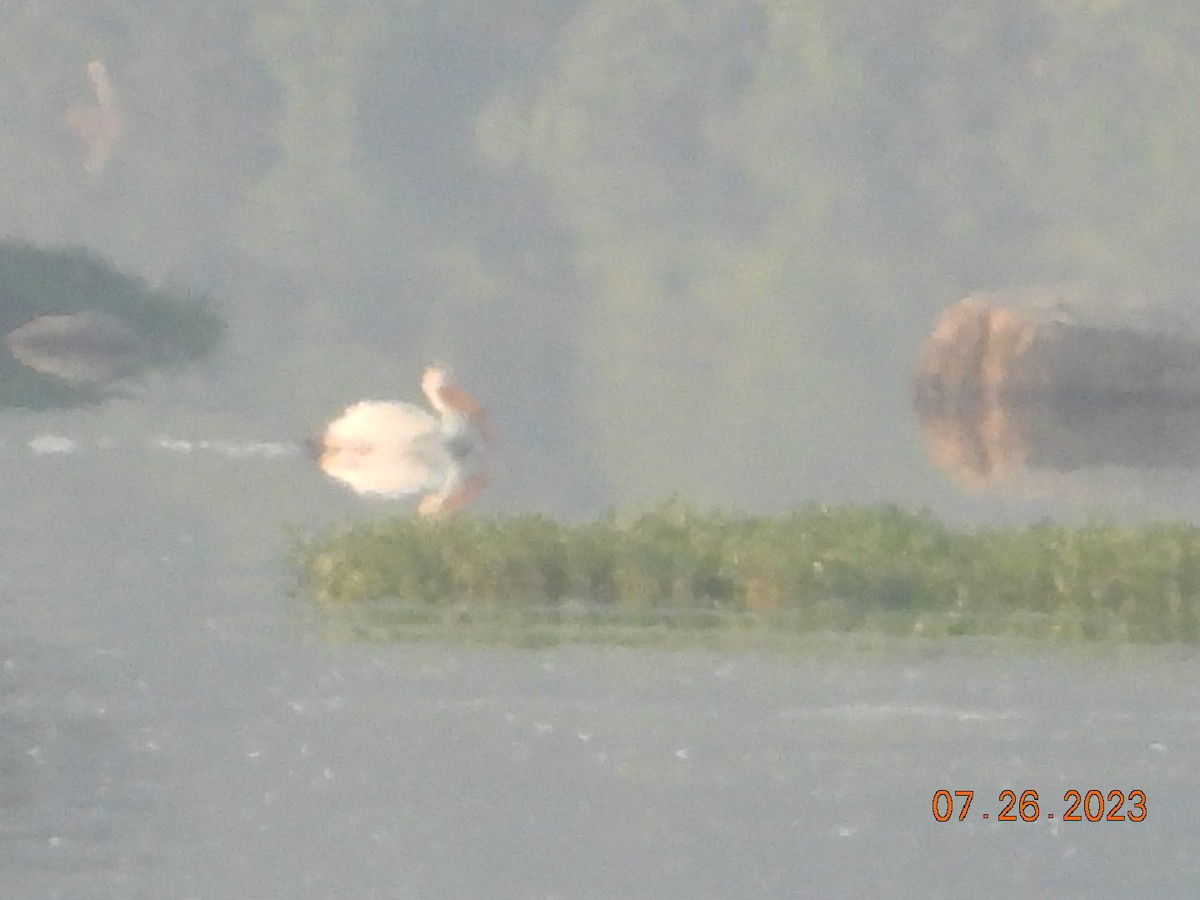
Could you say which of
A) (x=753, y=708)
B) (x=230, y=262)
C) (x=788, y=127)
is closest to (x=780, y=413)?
(x=788, y=127)

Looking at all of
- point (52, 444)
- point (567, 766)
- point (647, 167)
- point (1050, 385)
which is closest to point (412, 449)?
point (52, 444)

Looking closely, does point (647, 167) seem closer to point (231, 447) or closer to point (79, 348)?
point (79, 348)

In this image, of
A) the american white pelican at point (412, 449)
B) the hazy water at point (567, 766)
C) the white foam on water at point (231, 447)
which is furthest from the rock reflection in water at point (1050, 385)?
the hazy water at point (567, 766)

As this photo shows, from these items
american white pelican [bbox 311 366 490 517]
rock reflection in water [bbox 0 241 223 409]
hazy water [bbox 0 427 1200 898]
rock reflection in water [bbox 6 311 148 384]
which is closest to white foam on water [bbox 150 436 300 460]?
american white pelican [bbox 311 366 490 517]

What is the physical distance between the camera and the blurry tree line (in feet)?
113

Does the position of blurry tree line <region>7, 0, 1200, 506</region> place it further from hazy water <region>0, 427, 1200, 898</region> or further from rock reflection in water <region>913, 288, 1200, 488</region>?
hazy water <region>0, 427, 1200, 898</region>

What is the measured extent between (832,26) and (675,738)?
2279cm

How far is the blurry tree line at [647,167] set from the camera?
3444 centimetres

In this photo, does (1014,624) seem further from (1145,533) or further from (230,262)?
(230,262)

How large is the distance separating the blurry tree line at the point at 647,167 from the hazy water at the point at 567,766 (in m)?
16.6

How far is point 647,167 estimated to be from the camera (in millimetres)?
37031

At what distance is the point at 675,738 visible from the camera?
1489cm

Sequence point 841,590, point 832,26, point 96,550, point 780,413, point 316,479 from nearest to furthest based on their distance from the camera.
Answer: point 841,590 → point 96,550 → point 316,479 → point 780,413 → point 832,26

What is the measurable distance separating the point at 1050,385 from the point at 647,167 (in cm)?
1037
